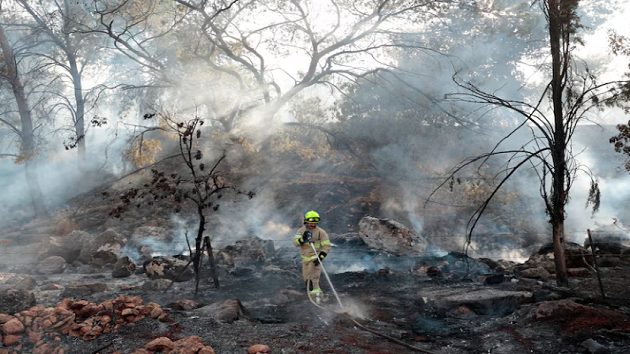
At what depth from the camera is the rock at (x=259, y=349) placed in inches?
179

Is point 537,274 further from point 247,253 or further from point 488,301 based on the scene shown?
point 247,253

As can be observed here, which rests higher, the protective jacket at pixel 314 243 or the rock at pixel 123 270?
the protective jacket at pixel 314 243

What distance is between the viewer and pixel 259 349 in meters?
4.56

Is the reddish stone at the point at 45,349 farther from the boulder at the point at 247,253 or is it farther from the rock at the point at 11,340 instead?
the boulder at the point at 247,253

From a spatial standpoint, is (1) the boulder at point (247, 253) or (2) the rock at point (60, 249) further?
(1) the boulder at point (247, 253)

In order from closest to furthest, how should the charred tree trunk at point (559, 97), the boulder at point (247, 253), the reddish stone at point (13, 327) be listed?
the reddish stone at point (13, 327)
the charred tree trunk at point (559, 97)
the boulder at point (247, 253)

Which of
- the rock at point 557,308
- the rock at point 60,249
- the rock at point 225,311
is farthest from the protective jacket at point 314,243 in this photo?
the rock at point 60,249

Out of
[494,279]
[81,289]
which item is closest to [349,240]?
[494,279]

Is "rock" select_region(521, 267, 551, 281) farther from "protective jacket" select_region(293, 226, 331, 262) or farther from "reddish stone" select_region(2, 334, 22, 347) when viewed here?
"reddish stone" select_region(2, 334, 22, 347)

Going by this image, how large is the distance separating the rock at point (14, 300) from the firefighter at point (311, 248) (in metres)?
4.40

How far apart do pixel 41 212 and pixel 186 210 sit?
6248 mm

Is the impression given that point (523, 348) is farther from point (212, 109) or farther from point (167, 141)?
point (167, 141)

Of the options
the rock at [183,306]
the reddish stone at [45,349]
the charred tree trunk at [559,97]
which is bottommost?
the reddish stone at [45,349]

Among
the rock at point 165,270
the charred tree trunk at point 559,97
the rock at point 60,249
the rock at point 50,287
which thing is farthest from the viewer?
the rock at point 60,249
